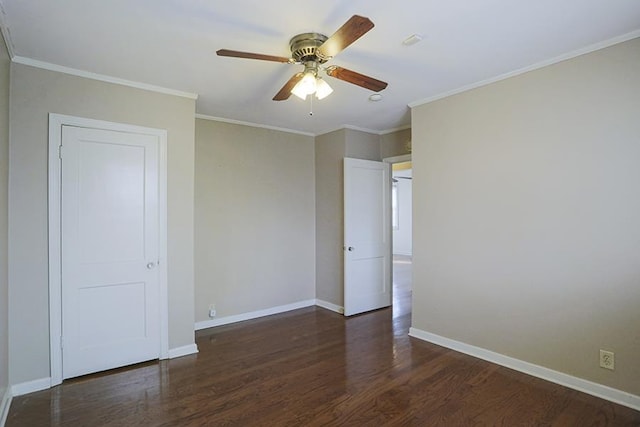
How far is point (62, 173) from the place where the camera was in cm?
280

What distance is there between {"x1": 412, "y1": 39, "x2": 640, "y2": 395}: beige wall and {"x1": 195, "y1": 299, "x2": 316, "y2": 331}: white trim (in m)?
1.87

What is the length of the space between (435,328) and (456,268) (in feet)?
2.28

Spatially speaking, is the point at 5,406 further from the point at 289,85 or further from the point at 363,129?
the point at 363,129

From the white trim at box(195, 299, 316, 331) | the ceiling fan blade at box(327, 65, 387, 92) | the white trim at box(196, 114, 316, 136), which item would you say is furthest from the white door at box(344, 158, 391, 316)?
the ceiling fan blade at box(327, 65, 387, 92)

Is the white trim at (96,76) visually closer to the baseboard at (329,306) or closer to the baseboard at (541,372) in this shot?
the baseboard at (329,306)

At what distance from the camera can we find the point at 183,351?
3.34 meters

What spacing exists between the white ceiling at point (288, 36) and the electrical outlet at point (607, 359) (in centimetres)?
220

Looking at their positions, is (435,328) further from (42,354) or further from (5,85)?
(5,85)

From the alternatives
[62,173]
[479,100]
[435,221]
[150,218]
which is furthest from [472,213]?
[62,173]

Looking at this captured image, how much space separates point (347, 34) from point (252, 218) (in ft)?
10.2

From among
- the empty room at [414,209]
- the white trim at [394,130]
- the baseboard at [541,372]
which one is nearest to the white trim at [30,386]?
the empty room at [414,209]

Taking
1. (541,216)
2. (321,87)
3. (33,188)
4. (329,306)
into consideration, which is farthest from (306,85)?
(329,306)

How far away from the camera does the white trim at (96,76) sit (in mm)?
2671

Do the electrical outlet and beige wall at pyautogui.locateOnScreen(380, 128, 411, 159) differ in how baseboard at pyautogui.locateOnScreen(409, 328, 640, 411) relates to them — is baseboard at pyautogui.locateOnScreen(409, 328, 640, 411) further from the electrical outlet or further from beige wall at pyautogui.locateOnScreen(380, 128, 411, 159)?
beige wall at pyautogui.locateOnScreen(380, 128, 411, 159)
